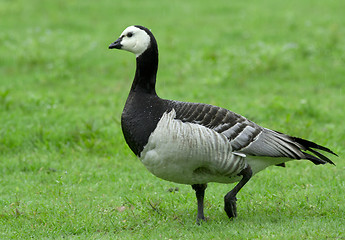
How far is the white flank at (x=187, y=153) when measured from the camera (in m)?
5.61

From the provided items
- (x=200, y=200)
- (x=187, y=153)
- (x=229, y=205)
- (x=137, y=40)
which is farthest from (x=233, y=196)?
(x=137, y=40)

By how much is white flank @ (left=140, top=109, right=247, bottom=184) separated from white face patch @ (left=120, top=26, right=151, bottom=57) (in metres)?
0.80

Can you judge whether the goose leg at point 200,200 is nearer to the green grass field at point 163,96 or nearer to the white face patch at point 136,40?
the green grass field at point 163,96

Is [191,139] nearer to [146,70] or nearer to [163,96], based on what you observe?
[146,70]

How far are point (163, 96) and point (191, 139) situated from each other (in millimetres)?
5670

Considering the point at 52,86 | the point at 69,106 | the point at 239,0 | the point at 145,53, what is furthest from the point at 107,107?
the point at 239,0

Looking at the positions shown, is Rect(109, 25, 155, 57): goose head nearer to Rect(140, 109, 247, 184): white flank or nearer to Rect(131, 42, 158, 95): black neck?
Rect(131, 42, 158, 95): black neck

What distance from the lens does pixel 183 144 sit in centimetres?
561

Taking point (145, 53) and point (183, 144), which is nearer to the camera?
point (183, 144)

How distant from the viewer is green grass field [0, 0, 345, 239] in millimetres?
6180

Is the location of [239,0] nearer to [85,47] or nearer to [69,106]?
[85,47]

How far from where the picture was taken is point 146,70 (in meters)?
6.11

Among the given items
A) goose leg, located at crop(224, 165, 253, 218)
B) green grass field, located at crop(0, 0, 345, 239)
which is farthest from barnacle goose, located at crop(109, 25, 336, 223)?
green grass field, located at crop(0, 0, 345, 239)

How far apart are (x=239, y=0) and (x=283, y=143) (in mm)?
13261
